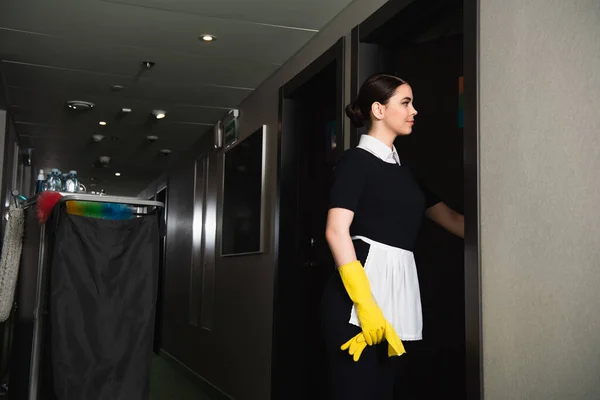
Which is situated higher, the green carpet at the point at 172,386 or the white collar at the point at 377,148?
the white collar at the point at 377,148

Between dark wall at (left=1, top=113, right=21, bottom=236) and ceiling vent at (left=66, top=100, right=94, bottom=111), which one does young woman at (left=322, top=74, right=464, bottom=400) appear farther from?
dark wall at (left=1, top=113, right=21, bottom=236)

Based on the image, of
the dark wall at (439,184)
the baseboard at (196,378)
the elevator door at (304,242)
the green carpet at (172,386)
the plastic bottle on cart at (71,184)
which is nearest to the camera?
the dark wall at (439,184)

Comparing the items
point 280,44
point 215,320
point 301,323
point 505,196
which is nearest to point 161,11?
point 280,44

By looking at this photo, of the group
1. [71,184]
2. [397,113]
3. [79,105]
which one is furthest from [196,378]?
[397,113]

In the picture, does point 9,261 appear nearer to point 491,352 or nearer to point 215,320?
point 491,352

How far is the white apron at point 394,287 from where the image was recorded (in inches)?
83.5

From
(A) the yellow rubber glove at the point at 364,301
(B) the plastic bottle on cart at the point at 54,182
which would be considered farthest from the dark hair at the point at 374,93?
(B) the plastic bottle on cart at the point at 54,182

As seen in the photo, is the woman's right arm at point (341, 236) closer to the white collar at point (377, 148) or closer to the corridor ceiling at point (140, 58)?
the white collar at point (377, 148)

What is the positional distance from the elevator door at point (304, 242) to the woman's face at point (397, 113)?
1.76m

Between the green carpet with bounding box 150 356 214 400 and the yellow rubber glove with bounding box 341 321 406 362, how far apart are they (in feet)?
12.3

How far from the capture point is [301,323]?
4.29 meters

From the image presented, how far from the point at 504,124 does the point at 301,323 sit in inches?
96.2

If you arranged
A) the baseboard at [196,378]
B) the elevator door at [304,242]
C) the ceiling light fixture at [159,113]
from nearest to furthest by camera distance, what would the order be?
the elevator door at [304,242]
the baseboard at [196,378]
the ceiling light fixture at [159,113]

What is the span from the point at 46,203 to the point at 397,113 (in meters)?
1.48
